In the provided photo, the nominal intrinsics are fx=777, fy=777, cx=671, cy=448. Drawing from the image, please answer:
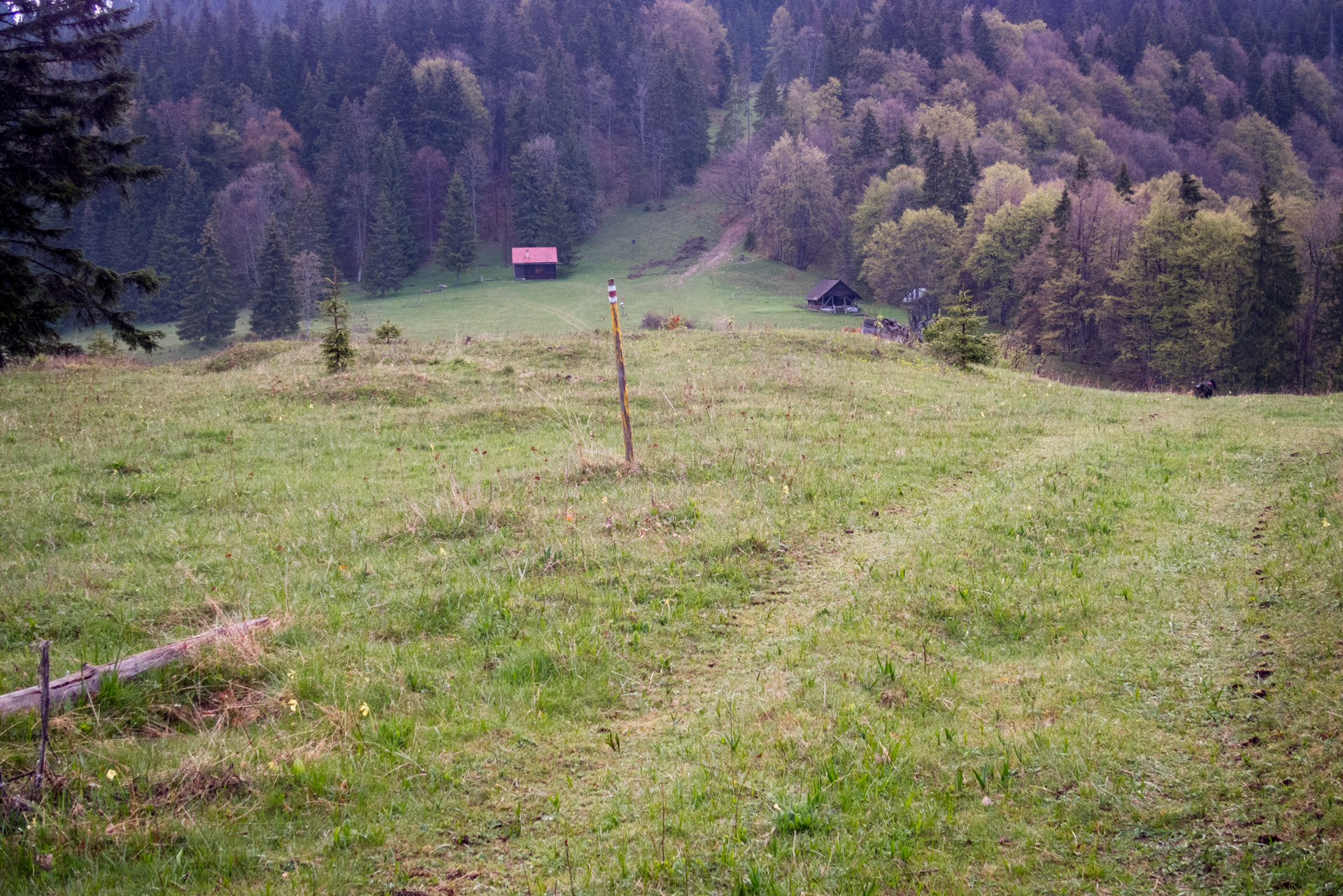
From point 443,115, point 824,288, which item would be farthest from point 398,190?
point 824,288

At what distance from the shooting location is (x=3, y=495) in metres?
11.4

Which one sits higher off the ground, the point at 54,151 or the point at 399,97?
the point at 399,97

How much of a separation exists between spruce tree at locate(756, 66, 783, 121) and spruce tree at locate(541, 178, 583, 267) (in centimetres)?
3618

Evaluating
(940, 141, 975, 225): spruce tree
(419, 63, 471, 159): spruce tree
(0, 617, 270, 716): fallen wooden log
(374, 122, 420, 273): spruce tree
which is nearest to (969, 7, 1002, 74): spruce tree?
(940, 141, 975, 225): spruce tree

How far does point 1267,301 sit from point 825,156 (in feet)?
164

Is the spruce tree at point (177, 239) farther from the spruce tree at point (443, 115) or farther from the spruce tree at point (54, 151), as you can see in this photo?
the spruce tree at point (54, 151)

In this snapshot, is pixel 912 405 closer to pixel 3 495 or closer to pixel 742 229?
pixel 3 495

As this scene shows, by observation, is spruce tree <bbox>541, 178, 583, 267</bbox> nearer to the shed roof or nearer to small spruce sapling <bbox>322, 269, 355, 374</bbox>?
the shed roof

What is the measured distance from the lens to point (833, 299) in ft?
258

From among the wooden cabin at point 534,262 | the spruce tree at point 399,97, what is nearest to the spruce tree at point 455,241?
the wooden cabin at point 534,262

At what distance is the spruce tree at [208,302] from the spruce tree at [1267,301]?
82.8m

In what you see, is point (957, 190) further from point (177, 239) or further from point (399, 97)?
point (177, 239)

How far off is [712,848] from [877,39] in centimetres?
13942

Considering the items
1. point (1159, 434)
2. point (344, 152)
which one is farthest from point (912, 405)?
point (344, 152)
